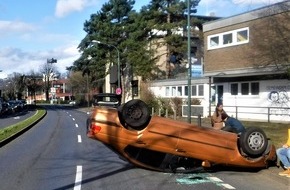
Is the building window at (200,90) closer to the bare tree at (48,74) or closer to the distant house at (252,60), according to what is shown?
the distant house at (252,60)

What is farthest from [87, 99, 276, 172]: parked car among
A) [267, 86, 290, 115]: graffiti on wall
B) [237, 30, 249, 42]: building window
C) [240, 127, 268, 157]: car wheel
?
[237, 30, 249, 42]: building window

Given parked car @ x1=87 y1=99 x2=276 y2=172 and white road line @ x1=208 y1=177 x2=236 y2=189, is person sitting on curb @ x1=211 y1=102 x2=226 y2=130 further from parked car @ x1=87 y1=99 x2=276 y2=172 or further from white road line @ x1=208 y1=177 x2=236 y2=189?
white road line @ x1=208 y1=177 x2=236 y2=189

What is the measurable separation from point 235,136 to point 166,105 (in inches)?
1023

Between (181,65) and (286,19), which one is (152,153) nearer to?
(286,19)

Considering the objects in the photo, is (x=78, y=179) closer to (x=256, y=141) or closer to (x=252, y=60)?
(x=256, y=141)

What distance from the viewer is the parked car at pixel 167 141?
968 cm

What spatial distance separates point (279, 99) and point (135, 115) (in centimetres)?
1877

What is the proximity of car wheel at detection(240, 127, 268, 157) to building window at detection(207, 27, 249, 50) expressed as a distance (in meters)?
18.7

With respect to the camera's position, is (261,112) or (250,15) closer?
(250,15)

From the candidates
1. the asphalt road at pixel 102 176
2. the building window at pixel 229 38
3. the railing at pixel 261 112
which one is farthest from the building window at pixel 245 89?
the asphalt road at pixel 102 176

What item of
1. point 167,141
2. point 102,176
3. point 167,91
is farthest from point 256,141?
point 167,91

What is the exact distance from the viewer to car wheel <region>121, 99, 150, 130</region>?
967cm

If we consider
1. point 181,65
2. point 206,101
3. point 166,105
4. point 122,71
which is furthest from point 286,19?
point 122,71

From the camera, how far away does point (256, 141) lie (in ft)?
33.9
